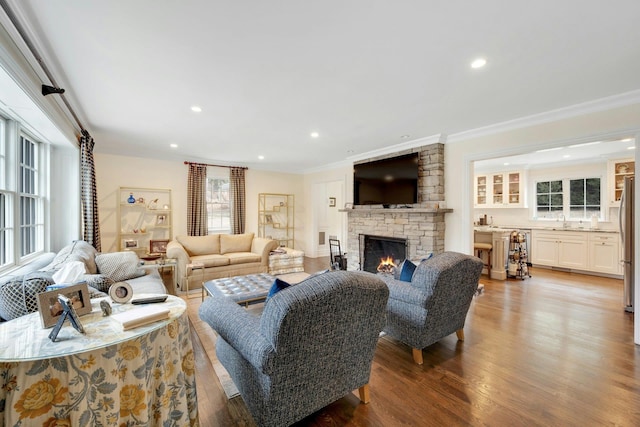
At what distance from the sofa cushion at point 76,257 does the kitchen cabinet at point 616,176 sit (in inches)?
339

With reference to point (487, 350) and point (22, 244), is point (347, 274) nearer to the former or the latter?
point (487, 350)

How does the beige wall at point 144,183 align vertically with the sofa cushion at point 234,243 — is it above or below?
above

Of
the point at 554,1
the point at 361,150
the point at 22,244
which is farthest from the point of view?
the point at 361,150

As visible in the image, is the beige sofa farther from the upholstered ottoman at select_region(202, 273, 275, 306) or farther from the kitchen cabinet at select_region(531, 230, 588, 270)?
the kitchen cabinet at select_region(531, 230, 588, 270)

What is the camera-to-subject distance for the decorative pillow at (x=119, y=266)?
3.15 metres

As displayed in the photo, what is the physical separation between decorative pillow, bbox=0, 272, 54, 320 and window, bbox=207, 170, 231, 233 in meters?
4.72

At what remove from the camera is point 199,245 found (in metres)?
5.30

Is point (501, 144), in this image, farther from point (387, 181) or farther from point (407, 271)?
point (407, 271)

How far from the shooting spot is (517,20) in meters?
1.67

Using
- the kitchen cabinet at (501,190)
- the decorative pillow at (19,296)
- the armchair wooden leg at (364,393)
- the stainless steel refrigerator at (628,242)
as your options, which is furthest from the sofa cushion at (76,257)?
the kitchen cabinet at (501,190)

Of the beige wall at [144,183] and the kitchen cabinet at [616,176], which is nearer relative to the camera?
the beige wall at [144,183]

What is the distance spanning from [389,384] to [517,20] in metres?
2.60

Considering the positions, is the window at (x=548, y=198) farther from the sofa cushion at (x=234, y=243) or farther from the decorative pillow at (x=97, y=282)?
the decorative pillow at (x=97, y=282)

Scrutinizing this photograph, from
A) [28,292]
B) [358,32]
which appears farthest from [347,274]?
[28,292]
